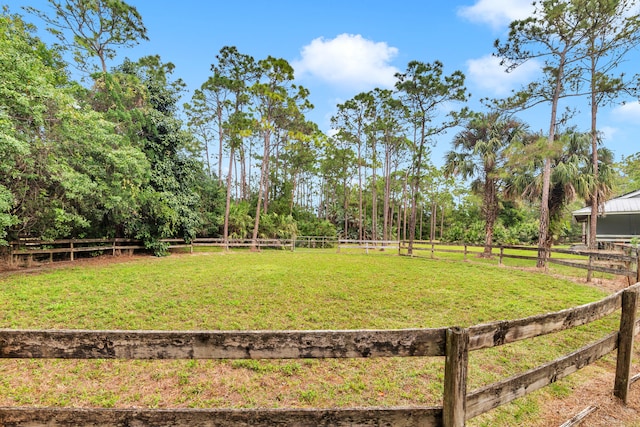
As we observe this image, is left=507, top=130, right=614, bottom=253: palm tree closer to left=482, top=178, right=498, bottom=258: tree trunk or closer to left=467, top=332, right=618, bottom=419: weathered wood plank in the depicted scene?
left=482, top=178, right=498, bottom=258: tree trunk

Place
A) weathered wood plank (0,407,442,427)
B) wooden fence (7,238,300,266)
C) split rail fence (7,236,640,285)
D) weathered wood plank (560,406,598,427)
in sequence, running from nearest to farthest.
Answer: weathered wood plank (0,407,442,427)
weathered wood plank (560,406,598,427)
split rail fence (7,236,640,285)
wooden fence (7,238,300,266)

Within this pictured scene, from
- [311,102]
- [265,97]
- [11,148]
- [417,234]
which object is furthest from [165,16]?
[417,234]

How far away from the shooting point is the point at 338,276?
1034cm

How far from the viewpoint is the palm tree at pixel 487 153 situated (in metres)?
18.5

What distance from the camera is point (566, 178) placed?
16.0 metres

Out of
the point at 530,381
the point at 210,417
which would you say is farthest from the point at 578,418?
the point at 210,417

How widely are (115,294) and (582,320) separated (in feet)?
29.5

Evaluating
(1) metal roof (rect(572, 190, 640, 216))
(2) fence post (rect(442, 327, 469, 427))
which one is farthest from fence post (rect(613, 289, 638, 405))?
(1) metal roof (rect(572, 190, 640, 216))

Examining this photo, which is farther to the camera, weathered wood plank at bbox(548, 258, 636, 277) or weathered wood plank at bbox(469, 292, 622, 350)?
weathered wood plank at bbox(548, 258, 636, 277)

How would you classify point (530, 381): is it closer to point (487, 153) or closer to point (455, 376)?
point (455, 376)

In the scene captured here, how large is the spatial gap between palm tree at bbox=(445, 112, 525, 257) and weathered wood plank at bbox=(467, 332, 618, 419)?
678 inches

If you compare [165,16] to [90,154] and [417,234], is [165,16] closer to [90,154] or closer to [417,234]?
[90,154]

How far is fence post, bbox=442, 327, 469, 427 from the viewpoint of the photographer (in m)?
1.76

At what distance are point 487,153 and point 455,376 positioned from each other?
19.9m
